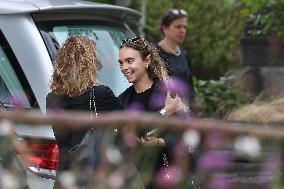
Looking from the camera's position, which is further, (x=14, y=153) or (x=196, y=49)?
(x=196, y=49)

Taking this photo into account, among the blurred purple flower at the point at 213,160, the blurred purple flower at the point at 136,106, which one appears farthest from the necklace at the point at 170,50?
the blurred purple flower at the point at 213,160

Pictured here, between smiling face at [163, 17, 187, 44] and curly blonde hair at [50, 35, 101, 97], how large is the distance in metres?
3.05

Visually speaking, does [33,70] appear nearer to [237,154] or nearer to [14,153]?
[14,153]

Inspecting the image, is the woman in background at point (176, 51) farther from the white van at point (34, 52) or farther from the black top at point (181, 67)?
the white van at point (34, 52)

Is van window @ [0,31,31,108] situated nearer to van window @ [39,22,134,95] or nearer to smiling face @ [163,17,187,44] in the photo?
van window @ [39,22,134,95]

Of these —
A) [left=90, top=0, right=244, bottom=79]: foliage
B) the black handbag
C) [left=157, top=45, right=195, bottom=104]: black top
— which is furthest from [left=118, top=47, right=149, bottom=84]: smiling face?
[left=90, top=0, right=244, bottom=79]: foliage

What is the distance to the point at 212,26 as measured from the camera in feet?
58.3

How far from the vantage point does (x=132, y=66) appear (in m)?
5.35

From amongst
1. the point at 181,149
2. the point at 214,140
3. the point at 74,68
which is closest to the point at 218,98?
the point at 74,68

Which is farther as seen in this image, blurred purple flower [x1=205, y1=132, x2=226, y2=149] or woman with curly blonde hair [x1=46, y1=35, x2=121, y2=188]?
woman with curly blonde hair [x1=46, y1=35, x2=121, y2=188]

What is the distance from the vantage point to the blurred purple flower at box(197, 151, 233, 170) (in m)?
2.75

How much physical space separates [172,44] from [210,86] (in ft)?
15.9

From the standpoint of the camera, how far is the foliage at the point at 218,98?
40.3 feet

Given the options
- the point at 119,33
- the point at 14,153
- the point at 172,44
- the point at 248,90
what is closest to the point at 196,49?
the point at 248,90
